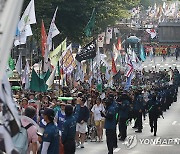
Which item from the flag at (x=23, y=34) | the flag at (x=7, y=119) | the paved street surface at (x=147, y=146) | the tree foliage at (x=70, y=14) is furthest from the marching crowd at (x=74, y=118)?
the tree foliage at (x=70, y=14)

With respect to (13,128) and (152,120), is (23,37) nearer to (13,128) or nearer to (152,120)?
(152,120)

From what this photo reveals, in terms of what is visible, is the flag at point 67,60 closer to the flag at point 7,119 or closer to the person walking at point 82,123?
the person walking at point 82,123

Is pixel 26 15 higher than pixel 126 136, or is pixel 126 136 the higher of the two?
pixel 26 15

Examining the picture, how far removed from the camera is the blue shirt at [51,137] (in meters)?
8.98

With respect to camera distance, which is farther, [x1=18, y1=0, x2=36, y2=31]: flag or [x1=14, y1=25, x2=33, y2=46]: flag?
[x1=14, y1=25, x2=33, y2=46]: flag

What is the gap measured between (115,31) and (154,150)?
5371cm

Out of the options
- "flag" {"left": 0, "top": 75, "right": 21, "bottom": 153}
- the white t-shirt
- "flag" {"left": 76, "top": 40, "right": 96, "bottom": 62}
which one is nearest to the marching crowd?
the white t-shirt

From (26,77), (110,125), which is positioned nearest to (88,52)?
(26,77)

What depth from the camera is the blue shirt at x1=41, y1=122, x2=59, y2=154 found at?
898cm

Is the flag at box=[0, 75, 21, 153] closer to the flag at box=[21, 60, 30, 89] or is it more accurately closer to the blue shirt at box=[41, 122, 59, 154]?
the blue shirt at box=[41, 122, 59, 154]

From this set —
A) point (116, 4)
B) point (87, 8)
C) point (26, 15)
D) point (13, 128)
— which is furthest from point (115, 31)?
point (13, 128)

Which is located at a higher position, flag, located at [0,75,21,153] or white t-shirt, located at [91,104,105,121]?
flag, located at [0,75,21,153]

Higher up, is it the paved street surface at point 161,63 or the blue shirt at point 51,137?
the paved street surface at point 161,63

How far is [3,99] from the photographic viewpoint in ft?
12.2
